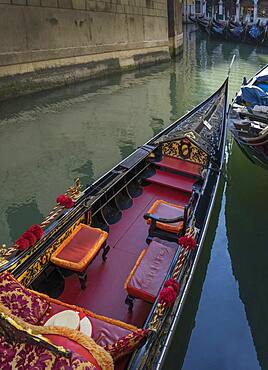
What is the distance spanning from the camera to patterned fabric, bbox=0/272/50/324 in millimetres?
1881

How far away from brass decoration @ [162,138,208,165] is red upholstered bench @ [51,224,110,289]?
1847 mm

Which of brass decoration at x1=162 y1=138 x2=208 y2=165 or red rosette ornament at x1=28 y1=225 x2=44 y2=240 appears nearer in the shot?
red rosette ornament at x1=28 y1=225 x2=44 y2=240

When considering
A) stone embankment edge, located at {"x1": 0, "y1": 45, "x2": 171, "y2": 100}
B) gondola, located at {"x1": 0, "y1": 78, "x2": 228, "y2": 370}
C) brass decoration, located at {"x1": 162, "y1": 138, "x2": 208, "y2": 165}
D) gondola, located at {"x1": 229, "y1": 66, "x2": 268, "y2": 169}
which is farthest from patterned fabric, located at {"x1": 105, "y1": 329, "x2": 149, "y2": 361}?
stone embankment edge, located at {"x1": 0, "y1": 45, "x2": 171, "y2": 100}

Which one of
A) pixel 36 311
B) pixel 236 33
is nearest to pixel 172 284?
pixel 36 311

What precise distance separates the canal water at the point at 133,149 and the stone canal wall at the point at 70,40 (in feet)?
1.60

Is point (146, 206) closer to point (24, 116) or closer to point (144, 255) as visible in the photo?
point (144, 255)

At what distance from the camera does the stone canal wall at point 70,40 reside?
28.1ft

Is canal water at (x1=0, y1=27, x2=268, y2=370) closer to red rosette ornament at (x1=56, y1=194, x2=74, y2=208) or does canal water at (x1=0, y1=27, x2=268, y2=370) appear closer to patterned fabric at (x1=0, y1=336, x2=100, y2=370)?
red rosette ornament at (x1=56, y1=194, x2=74, y2=208)

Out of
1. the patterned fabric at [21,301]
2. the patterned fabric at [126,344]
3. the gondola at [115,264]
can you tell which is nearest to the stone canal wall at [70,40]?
the gondola at [115,264]

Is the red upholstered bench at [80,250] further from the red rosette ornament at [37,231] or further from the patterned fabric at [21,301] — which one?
the patterned fabric at [21,301]

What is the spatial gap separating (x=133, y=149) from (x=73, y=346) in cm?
518

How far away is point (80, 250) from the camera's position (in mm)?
2756

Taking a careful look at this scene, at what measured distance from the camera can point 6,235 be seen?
4.01 m

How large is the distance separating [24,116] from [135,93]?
3687mm
